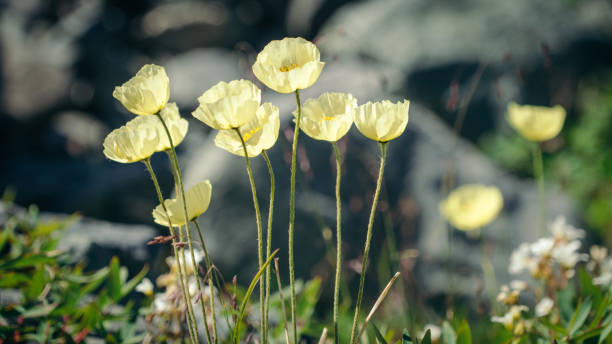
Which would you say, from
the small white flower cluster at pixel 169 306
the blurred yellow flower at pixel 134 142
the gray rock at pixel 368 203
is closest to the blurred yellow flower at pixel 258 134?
the blurred yellow flower at pixel 134 142

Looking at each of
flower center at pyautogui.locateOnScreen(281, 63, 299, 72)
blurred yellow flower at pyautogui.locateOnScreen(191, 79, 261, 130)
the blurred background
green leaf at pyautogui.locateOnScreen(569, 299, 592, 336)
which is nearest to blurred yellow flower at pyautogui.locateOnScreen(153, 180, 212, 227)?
blurred yellow flower at pyautogui.locateOnScreen(191, 79, 261, 130)

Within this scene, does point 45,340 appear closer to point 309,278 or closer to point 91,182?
point 309,278

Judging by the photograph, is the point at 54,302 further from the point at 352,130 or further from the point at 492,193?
the point at 352,130

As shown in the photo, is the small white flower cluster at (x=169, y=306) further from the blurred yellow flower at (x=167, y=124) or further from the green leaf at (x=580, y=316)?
the green leaf at (x=580, y=316)

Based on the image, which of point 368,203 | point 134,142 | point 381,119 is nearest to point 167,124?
point 134,142

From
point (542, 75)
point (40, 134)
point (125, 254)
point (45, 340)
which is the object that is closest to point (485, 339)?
point (125, 254)
